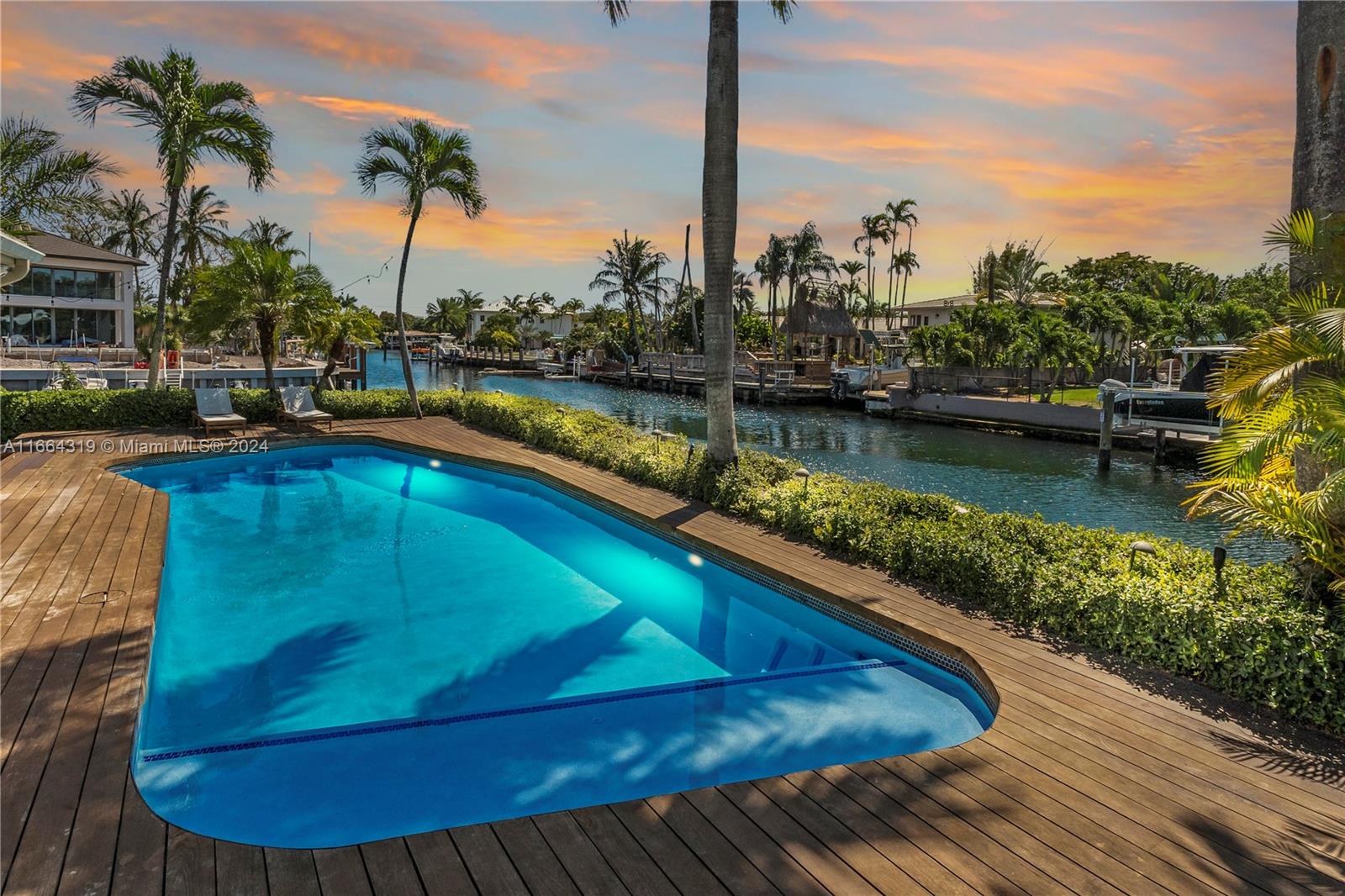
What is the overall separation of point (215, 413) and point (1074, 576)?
15.8 m

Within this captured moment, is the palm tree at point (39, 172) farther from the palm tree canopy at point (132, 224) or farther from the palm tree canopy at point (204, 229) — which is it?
the palm tree canopy at point (132, 224)

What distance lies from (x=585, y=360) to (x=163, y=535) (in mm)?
51118

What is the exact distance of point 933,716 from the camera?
5.39 meters

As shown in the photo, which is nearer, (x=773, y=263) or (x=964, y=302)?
(x=773, y=263)

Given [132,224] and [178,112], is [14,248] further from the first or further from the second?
[132,224]

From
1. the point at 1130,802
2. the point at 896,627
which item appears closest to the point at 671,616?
the point at 896,627

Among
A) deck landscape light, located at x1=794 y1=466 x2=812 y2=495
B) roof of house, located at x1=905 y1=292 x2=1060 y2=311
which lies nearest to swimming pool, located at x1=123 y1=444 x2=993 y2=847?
deck landscape light, located at x1=794 y1=466 x2=812 y2=495

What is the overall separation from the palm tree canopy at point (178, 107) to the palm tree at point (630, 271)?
41.5 metres

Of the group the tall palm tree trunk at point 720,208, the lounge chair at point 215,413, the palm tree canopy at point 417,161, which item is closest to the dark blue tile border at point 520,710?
the tall palm tree trunk at point 720,208

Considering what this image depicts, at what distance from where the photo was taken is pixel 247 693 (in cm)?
601

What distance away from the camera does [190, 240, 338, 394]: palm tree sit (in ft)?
53.5

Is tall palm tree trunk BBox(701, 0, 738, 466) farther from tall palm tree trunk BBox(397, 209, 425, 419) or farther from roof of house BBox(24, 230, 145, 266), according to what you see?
roof of house BBox(24, 230, 145, 266)

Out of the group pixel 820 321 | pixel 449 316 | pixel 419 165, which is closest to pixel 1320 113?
pixel 419 165

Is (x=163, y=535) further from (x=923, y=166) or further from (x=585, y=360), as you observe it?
(x=585, y=360)
